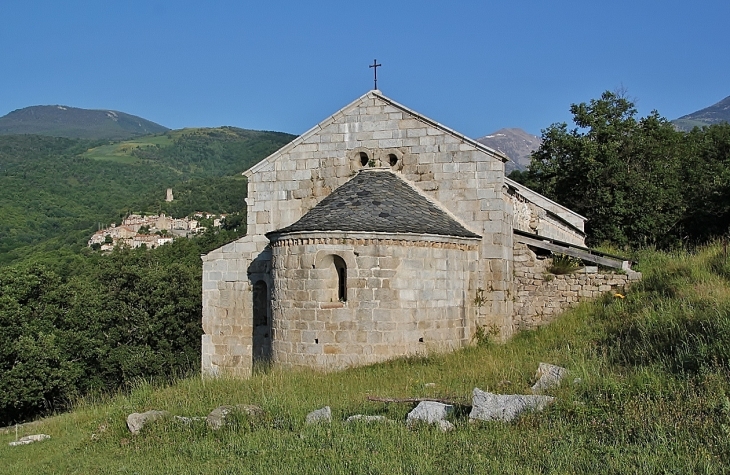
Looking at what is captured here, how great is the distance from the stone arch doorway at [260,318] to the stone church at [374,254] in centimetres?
3

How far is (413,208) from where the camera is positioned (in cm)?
1405

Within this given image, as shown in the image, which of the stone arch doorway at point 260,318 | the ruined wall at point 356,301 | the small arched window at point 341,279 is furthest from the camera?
the stone arch doorway at point 260,318

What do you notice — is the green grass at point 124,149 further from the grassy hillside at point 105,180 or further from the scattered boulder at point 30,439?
the scattered boulder at point 30,439

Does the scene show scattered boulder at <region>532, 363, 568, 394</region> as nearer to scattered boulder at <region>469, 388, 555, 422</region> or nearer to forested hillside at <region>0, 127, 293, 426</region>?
scattered boulder at <region>469, 388, 555, 422</region>

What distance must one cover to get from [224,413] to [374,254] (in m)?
5.15

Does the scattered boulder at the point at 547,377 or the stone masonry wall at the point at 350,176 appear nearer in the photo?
the scattered boulder at the point at 547,377

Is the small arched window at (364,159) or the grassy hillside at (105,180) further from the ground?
the grassy hillside at (105,180)

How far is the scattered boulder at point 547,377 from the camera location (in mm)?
8383

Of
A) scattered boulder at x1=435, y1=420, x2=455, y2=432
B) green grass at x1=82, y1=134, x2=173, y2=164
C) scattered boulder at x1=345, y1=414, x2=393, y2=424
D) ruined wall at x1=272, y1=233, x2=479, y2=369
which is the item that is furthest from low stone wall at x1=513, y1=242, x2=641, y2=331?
green grass at x1=82, y1=134, x2=173, y2=164

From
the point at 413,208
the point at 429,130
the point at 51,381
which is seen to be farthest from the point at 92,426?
the point at 51,381

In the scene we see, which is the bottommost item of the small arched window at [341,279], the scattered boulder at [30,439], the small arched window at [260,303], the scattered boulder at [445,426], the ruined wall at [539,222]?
the scattered boulder at [30,439]

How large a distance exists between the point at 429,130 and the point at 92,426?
31.2ft

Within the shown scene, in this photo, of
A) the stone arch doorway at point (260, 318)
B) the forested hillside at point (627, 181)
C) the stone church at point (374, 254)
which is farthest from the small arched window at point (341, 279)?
the forested hillside at point (627, 181)

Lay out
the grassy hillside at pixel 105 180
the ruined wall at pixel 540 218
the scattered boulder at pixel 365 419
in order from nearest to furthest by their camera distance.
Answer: the scattered boulder at pixel 365 419 < the ruined wall at pixel 540 218 < the grassy hillside at pixel 105 180
